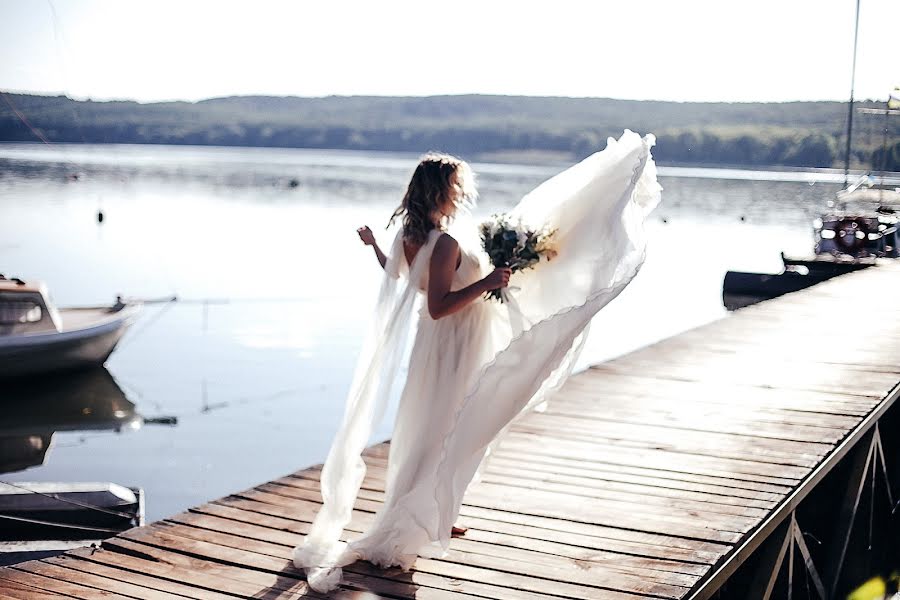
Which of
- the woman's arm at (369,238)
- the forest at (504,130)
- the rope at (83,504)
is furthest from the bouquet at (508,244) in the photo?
the forest at (504,130)

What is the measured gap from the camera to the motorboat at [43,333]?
55.0 ft

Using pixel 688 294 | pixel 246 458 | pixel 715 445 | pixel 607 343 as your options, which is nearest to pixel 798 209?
pixel 688 294

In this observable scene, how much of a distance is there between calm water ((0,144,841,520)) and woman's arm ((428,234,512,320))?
0.59m

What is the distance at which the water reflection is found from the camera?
597 inches

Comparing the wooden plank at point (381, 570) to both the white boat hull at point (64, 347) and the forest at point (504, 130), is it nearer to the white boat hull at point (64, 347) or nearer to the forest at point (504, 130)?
the white boat hull at point (64, 347)

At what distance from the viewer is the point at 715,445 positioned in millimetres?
6570

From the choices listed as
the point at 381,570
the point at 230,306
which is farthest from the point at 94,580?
the point at 230,306

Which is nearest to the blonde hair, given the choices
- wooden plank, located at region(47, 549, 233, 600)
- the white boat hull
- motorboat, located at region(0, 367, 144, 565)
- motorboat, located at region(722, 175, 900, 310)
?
wooden plank, located at region(47, 549, 233, 600)

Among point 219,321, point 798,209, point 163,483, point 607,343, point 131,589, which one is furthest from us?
point 798,209

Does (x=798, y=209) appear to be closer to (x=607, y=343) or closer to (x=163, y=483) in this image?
(x=607, y=343)

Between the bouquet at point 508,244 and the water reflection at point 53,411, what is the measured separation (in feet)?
38.3

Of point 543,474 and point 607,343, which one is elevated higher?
point 543,474

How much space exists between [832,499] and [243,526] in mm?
Answer: 4943

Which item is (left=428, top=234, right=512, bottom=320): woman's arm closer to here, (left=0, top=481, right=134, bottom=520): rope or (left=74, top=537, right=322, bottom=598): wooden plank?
(left=74, top=537, right=322, bottom=598): wooden plank
